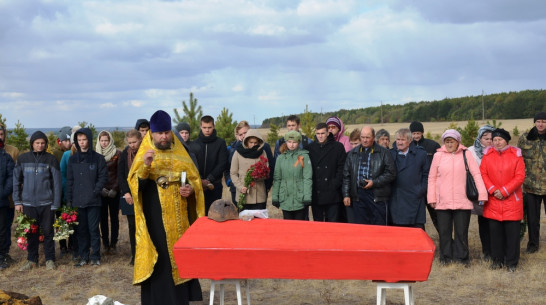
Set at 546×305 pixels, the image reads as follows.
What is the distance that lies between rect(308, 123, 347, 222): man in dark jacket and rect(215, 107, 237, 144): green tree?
12.3 metres

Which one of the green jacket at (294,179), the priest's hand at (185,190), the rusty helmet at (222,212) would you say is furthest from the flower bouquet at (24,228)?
the rusty helmet at (222,212)

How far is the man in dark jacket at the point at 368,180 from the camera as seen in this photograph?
802 centimetres

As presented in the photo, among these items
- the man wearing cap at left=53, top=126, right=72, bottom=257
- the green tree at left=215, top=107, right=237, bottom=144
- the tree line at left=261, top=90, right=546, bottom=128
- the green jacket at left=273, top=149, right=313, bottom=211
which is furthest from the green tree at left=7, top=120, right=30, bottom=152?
the tree line at left=261, top=90, right=546, bottom=128

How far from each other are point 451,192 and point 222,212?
3988mm

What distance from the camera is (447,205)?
8188 millimetres

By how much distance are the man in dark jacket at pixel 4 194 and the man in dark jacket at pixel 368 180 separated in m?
4.85

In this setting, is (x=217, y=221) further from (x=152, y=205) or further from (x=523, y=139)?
(x=523, y=139)

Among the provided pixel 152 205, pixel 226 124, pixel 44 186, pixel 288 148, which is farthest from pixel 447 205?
pixel 226 124

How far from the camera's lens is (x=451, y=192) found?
8.16 metres

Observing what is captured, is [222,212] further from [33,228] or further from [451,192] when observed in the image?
[33,228]

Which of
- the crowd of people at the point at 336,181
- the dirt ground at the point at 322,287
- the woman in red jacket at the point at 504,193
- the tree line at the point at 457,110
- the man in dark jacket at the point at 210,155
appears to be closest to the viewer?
the dirt ground at the point at 322,287

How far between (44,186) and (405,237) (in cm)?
570

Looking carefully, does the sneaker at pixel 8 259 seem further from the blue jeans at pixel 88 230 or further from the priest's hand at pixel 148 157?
the priest's hand at pixel 148 157

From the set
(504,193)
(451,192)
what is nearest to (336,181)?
(451,192)
